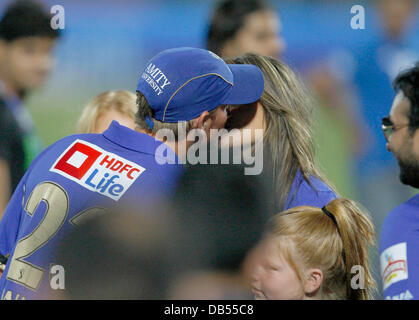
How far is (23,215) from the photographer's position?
163 centimetres

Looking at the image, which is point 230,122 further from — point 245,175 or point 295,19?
point 295,19

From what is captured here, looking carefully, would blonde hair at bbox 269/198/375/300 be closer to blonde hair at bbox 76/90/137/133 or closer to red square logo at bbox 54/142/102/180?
red square logo at bbox 54/142/102/180

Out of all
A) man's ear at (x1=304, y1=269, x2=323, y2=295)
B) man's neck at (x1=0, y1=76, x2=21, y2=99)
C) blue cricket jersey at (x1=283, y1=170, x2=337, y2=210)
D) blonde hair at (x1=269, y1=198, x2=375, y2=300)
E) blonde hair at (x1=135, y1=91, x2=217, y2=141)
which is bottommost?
man's ear at (x1=304, y1=269, x2=323, y2=295)

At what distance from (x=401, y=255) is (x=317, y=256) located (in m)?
0.32

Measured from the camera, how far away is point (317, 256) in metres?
1.67

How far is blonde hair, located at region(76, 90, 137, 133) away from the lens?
9.56 ft

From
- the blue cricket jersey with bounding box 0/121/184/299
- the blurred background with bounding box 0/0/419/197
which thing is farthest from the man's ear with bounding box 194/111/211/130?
the blurred background with bounding box 0/0/419/197

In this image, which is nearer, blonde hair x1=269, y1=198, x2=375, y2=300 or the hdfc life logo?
the hdfc life logo

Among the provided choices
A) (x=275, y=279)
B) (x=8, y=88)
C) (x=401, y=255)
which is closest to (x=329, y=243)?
(x=275, y=279)

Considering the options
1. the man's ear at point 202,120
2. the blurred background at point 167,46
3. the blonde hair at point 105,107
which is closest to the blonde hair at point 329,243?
the man's ear at point 202,120

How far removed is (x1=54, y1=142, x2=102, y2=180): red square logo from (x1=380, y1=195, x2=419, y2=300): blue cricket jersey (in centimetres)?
97

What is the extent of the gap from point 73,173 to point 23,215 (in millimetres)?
221

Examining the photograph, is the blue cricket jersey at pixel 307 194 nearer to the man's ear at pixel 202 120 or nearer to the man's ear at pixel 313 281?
the man's ear at pixel 313 281

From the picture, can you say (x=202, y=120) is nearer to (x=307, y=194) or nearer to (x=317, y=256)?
(x=307, y=194)
